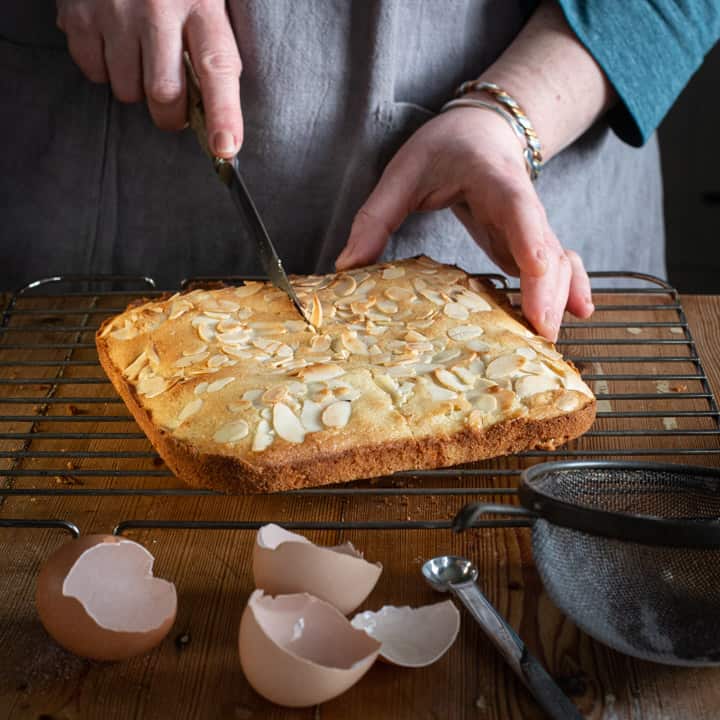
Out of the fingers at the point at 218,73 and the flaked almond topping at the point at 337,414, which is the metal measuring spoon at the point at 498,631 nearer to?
the flaked almond topping at the point at 337,414

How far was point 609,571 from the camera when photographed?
1010 millimetres

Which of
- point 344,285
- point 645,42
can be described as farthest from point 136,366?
point 645,42

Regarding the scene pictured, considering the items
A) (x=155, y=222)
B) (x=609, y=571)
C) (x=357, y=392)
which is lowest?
(x=155, y=222)

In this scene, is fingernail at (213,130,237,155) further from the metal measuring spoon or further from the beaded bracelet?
the metal measuring spoon

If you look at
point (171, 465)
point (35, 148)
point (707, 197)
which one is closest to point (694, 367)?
point (171, 465)

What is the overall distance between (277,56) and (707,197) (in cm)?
→ 214

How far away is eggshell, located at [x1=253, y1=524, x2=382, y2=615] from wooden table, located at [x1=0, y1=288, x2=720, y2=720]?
Answer: 77 mm

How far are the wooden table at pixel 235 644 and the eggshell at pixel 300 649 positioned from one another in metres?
0.05

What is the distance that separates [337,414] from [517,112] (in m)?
0.74

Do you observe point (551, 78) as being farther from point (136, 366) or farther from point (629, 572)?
point (629, 572)

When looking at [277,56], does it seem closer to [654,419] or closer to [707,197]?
[654,419]

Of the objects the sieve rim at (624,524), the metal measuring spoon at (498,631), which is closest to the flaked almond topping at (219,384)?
the metal measuring spoon at (498,631)

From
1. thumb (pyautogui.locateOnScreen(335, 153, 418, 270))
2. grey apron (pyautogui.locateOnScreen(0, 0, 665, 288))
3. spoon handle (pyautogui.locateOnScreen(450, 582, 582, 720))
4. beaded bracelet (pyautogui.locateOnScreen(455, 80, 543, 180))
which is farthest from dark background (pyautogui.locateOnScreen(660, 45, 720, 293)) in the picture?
spoon handle (pyautogui.locateOnScreen(450, 582, 582, 720))

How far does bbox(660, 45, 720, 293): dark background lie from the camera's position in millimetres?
3340
